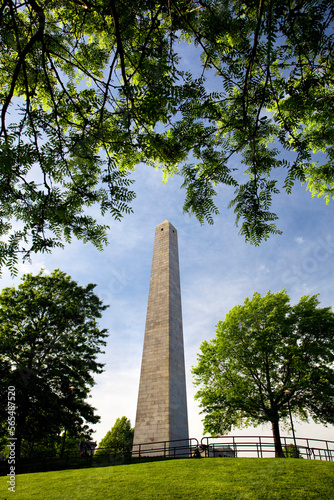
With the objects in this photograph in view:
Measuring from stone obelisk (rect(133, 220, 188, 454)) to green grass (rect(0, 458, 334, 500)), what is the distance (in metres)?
3.44

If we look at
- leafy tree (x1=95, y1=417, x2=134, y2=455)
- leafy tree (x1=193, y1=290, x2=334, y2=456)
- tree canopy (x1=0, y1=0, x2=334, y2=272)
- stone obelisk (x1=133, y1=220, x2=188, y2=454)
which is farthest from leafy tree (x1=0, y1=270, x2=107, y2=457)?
leafy tree (x1=95, y1=417, x2=134, y2=455)

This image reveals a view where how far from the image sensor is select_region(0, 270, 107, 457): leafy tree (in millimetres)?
14727

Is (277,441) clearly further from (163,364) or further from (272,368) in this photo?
(163,364)

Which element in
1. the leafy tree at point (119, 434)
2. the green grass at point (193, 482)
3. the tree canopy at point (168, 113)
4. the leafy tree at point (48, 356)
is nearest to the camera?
the tree canopy at point (168, 113)

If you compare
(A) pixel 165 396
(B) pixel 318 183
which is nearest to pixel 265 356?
(A) pixel 165 396

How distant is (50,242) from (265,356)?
60.9 feet

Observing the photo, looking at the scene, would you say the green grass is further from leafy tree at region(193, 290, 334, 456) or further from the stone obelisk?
leafy tree at region(193, 290, 334, 456)

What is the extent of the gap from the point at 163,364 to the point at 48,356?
23.1ft

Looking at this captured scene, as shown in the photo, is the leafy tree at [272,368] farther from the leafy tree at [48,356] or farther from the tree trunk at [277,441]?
the leafy tree at [48,356]

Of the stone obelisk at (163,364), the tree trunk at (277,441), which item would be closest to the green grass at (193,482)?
the stone obelisk at (163,364)

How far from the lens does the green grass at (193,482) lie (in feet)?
23.9

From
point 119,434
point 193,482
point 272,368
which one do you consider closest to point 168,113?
point 193,482

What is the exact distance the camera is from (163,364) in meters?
16.3

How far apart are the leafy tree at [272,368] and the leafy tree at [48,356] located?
8.45 m
